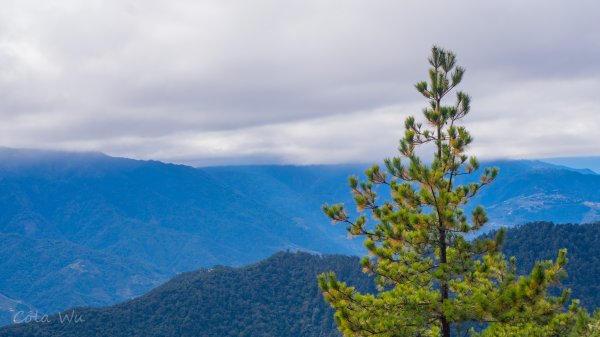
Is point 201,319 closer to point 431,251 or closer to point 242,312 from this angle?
point 242,312

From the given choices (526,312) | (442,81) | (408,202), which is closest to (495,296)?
(526,312)

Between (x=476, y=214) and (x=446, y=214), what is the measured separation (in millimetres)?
1071

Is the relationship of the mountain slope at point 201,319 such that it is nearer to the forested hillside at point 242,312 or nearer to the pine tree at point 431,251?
the forested hillside at point 242,312

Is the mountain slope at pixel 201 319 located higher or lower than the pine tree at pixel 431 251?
lower

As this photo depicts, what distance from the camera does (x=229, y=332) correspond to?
183m

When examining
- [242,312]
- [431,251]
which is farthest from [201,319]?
[431,251]

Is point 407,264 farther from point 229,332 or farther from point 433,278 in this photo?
point 229,332

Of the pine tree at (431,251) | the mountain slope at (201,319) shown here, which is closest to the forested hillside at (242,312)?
the mountain slope at (201,319)

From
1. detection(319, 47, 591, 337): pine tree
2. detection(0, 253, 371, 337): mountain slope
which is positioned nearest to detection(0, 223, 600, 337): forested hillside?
detection(0, 253, 371, 337): mountain slope

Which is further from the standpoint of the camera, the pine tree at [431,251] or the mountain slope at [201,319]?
the mountain slope at [201,319]

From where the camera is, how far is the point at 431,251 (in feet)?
77.8

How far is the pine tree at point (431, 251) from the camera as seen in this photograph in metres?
21.7

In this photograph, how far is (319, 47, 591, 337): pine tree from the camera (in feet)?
71.2

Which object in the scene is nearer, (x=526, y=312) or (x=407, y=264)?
(x=526, y=312)
